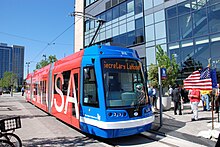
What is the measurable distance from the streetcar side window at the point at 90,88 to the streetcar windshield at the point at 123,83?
41cm

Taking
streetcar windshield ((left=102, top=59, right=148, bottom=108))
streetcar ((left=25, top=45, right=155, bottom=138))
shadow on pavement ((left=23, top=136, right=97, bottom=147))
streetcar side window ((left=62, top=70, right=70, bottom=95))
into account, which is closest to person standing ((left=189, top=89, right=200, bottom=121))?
streetcar ((left=25, top=45, right=155, bottom=138))

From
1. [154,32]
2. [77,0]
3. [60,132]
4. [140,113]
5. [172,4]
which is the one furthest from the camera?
[77,0]

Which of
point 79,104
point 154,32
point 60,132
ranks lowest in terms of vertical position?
point 60,132

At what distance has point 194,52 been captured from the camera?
2022 cm

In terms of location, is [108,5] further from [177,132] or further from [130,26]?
[177,132]

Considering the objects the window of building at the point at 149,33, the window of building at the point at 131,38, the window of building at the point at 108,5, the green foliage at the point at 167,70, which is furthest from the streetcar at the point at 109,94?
the window of building at the point at 108,5

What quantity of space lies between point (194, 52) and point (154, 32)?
215 inches

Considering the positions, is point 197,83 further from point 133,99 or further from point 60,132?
point 60,132

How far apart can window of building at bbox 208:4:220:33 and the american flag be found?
37.1 ft

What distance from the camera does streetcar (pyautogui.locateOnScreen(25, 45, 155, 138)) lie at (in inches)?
257

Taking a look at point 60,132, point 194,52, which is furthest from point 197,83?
point 194,52

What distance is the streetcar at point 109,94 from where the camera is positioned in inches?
257

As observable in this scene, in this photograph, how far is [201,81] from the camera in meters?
9.01

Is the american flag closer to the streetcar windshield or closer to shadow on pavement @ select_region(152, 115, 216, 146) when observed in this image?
shadow on pavement @ select_region(152, 115, 216, 146)
